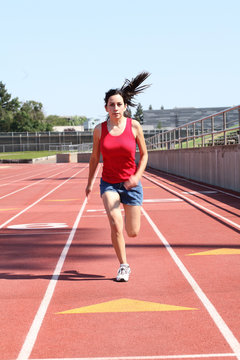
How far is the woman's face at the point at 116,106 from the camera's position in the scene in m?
6.13

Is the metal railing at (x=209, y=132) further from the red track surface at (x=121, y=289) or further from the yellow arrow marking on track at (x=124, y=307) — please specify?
the yellow arrow marking on track at (x=124, y=307)

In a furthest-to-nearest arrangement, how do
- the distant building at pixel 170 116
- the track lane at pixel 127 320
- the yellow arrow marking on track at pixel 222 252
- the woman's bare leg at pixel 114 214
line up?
the distant building at pixel 170 116 < the yellow arrow marking on track at pixel 222 252 < the woman's bare leg at pixel 114 214 < the track lane at pixel 127 320

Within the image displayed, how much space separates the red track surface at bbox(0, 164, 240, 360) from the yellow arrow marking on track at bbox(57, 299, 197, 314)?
25 mm

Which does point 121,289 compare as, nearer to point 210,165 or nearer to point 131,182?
point 131,182

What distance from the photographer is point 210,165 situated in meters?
20.9

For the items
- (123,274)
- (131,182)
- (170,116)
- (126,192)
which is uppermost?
(170,116)

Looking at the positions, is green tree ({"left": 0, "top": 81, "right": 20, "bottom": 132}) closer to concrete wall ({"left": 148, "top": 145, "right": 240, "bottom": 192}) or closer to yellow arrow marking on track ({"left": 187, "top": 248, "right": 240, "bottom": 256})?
concrete wall ({"left": 148, "top": 145, "right": 240, "bottom": 192})

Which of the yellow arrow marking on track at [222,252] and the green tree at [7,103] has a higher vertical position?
the green tree at [7,103]

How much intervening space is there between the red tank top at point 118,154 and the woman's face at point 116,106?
132 millimetres

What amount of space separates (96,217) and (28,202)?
15.9 ft

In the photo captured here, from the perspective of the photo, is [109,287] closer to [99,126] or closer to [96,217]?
[99,126]

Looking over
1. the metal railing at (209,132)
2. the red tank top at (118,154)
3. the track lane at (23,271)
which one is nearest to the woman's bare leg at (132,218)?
the red tank top at (118,154)

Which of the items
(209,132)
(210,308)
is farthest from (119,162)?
(209,132)

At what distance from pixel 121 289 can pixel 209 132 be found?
52.7 feet
